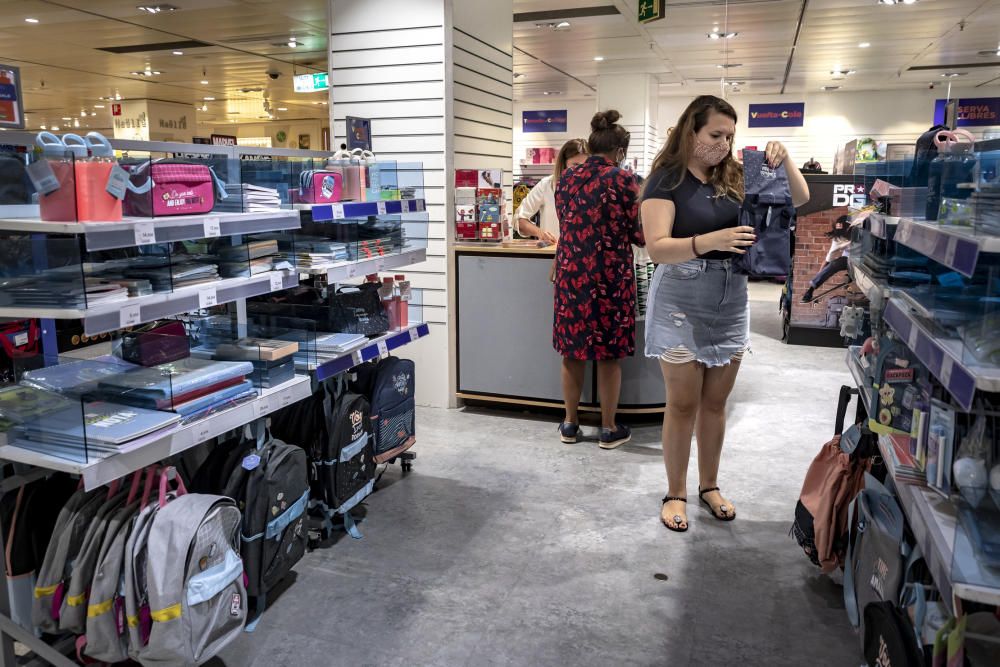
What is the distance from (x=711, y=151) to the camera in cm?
311

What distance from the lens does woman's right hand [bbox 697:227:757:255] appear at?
297cm

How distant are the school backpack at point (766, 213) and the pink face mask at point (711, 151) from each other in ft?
0.28

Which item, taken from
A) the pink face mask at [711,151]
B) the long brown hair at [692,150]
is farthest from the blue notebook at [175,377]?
the pink face mask at [711,151]

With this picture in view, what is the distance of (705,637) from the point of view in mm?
2689

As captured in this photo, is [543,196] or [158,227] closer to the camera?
[158,227]

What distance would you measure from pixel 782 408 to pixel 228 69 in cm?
1130

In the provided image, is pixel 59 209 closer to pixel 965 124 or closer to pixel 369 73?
pixel 369 73

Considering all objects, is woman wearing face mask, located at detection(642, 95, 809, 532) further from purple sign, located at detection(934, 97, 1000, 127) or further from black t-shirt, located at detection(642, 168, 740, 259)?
purple sign, located at detection(934, 97, 1000, 127)

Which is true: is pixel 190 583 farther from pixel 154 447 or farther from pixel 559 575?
pixel 559 575

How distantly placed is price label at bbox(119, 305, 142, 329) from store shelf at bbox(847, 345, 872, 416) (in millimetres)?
2358

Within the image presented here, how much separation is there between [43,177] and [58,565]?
114 centimetres

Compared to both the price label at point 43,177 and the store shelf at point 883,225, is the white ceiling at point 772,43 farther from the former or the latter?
the price label at point 43,177

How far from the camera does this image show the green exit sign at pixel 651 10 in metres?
6.59

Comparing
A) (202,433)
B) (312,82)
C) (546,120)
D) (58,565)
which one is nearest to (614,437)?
(202,433)
